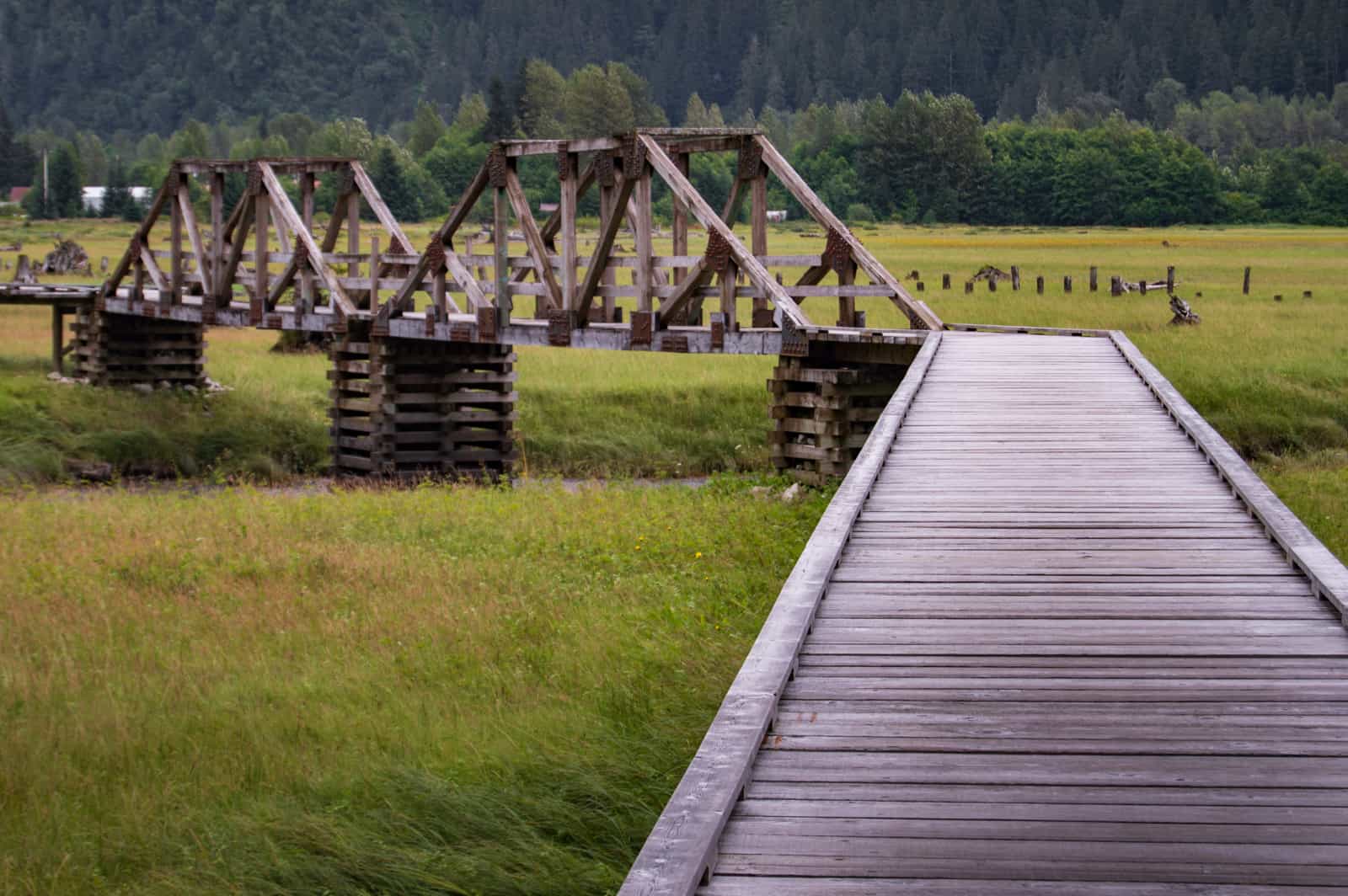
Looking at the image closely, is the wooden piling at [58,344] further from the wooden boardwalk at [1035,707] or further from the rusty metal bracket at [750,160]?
the wooden boardwalk at [1035,707]

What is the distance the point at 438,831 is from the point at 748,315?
26.5 meters

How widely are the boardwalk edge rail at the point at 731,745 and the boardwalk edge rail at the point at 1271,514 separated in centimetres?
220

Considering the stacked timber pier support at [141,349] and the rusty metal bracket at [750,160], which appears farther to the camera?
the stacked timber pier support at [141,349]

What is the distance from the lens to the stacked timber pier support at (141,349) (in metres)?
31.8

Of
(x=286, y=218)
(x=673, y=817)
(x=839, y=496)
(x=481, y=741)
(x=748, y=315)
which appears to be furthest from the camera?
(x=748, y=315)

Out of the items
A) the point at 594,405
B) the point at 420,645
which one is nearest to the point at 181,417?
the point at 594,405

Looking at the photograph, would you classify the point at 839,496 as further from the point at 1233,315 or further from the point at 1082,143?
the point at 1082,143

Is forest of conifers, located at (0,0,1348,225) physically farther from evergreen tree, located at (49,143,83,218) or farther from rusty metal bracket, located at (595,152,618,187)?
rusty metal bracket, located at (595,152,618,187)

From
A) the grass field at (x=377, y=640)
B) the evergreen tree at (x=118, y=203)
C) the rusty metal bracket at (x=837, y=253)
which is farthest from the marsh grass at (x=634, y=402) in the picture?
the evergreen tree at (x=118, y=203)

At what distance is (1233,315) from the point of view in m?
36.2

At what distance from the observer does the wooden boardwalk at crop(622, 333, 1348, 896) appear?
5.22 m

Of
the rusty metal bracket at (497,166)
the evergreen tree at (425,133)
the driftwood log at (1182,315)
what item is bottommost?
the driftwood log at (1182,315)

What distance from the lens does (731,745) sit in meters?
5.99

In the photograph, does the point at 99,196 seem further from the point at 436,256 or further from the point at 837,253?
the point at 837,253
